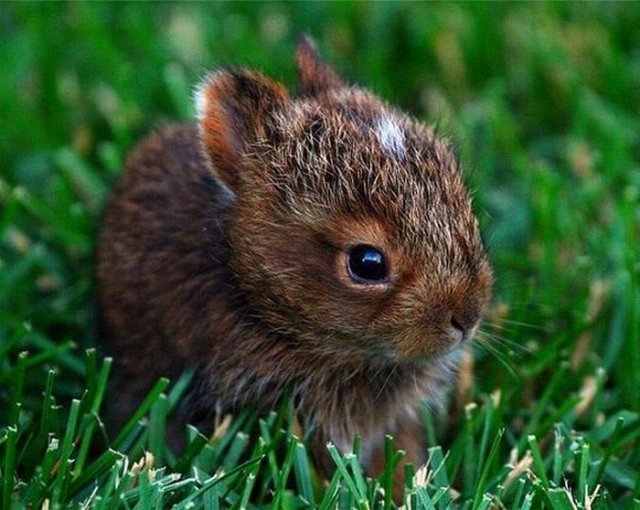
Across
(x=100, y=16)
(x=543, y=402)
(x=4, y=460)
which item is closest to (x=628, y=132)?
(x=543, y=402)

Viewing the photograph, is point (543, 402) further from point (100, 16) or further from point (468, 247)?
point (100, 16)

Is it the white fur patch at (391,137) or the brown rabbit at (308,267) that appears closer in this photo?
the brown rabbit at (308,267)

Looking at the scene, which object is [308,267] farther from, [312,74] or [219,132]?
[312,74]

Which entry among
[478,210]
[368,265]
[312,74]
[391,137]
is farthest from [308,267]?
[312,74]

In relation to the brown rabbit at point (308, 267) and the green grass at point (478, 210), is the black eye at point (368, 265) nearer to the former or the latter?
the brown rabbit at point (308, 267)

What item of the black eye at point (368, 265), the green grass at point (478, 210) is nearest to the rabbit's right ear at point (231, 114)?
the black eye at point (368, 265)

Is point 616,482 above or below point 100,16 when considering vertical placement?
below

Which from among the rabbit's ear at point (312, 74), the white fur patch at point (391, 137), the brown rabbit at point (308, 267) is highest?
the rabbit's ear at point (312, 74)
